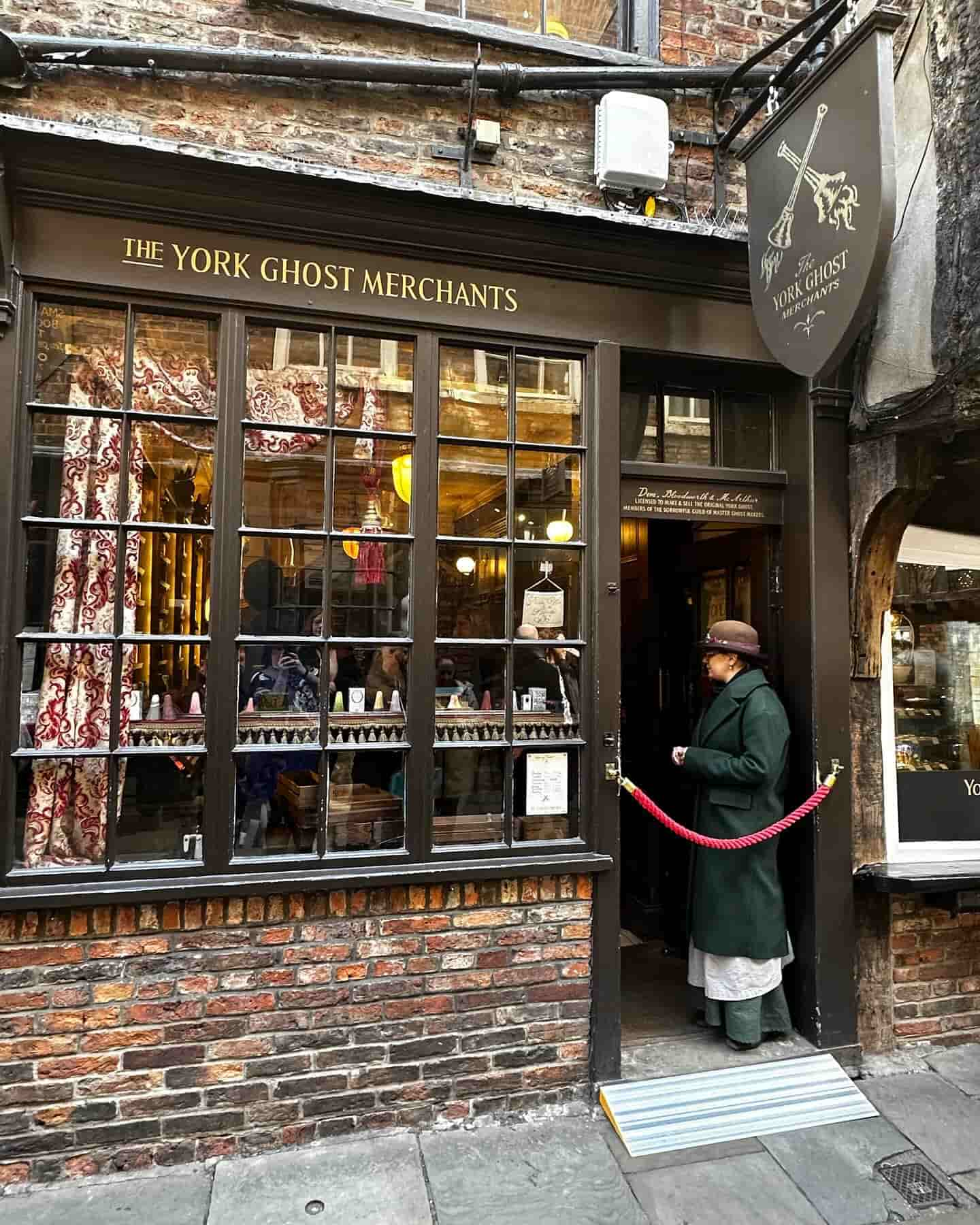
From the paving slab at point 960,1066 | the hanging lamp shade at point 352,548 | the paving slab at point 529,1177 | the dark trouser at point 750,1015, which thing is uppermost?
the hanging lamp shade at point 352,548

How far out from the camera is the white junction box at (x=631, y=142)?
12.7ft

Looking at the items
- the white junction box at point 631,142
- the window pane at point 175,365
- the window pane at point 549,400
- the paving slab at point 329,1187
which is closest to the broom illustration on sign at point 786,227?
the white junction box at point 631,142

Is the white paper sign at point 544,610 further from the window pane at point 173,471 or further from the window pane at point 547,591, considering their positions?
the window pane at point 173,471

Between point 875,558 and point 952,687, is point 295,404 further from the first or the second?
point 952,687

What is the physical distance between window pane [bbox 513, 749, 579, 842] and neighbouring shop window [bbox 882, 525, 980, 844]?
1.73m

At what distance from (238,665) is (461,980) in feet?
5.58

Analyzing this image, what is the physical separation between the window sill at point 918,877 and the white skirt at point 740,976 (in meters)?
0.50

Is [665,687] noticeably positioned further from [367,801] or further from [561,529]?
[367,801]

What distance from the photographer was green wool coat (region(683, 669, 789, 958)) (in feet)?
12.7

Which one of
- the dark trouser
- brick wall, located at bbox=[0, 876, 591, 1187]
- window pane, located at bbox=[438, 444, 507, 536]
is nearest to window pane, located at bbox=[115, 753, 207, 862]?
brick wall, located at bbox=[0, 876, 591, 1187]

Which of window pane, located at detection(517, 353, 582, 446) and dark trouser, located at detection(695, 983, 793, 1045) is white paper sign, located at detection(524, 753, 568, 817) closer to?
dark trouser, located at detection(695, 983, 793, 1045)

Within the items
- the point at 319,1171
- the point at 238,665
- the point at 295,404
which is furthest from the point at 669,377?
the point at 319,1171

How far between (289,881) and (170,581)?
1365 millimetres

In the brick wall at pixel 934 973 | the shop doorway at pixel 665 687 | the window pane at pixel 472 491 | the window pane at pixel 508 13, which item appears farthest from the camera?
the shop doorway at pixel 665 687
